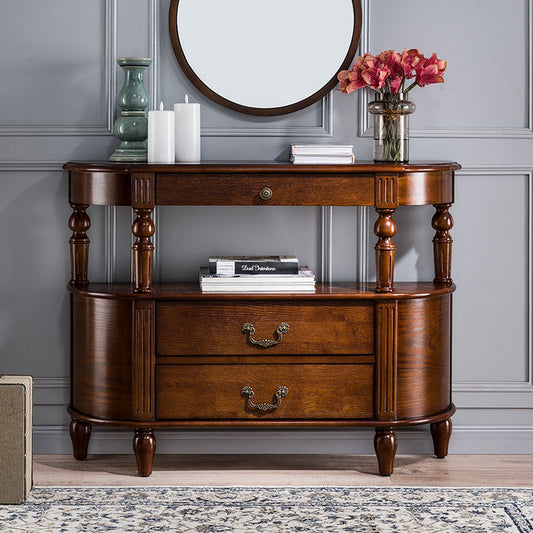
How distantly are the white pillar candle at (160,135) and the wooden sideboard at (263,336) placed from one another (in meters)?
0.13

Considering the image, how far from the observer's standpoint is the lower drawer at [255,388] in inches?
109

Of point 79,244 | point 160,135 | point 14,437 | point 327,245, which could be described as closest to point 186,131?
point 160,135

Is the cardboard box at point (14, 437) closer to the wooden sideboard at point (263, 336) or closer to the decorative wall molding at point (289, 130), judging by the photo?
the wooden sideboard at point (263, 336)

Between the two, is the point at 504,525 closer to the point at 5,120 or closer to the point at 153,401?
the point at 153,401

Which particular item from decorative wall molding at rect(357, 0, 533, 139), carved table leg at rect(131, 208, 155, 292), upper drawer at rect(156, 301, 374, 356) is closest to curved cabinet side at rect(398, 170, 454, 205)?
decorative wall molding at rect(357, 0, 533, 139)

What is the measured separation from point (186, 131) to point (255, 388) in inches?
35.2

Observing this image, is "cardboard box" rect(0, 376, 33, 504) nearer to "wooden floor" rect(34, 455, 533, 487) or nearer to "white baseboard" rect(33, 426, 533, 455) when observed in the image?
"wooden floor" rect(34, 455, 533, 487)

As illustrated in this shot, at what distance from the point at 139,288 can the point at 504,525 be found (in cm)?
132

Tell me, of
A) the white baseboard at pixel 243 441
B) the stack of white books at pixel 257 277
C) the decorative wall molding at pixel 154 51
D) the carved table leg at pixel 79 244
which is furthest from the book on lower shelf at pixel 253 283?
the decorative wall molding at pixel 154 51

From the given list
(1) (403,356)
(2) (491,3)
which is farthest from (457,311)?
(2) (491,3)

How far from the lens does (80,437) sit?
3.00 meters

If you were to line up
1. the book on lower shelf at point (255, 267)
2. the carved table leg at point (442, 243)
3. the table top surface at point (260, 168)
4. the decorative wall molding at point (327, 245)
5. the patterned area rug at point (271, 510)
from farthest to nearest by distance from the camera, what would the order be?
the decorative wall molding at point (327, 245)
the carved table leg at point (442, 243)
the book on lower shelf at point (255, 267)
the table top surface at point (260, 168)
the patterned area rug at point (271, 510)

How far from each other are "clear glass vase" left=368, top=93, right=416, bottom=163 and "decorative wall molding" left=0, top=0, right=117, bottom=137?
92cm

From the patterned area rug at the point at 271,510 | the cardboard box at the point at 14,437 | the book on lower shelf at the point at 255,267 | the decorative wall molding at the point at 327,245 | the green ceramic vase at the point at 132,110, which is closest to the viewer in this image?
the patterned area rug at the point at 271,510
